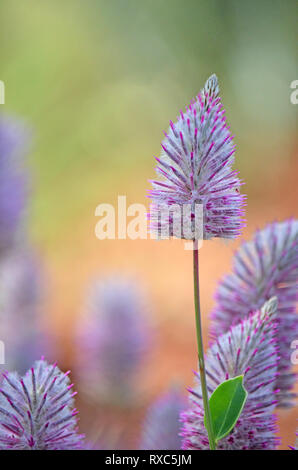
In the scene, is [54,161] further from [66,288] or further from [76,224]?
[66,288]

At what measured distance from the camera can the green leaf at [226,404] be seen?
237 millimetres

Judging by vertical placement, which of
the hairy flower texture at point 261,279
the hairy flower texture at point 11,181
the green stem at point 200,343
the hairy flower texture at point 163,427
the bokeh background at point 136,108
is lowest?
the hairy flower texture at point 163,427

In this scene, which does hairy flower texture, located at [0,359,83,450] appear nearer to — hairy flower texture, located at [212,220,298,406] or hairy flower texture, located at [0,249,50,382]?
hairy flower texture, located at [212,220,298,406]

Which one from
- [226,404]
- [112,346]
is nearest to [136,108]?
[112,346]

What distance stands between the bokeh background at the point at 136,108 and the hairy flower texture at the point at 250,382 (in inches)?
29.2

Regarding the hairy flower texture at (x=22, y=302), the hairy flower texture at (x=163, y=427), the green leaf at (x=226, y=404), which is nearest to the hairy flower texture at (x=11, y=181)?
the hairy flower texture at (x=22, y=302)

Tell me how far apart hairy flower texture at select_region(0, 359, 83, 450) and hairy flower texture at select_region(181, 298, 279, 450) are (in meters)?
0.06

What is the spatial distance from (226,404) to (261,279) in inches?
4.5

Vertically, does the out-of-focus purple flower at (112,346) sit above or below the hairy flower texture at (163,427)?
above

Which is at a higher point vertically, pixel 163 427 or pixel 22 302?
pixel 22 302

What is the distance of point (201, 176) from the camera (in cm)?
24

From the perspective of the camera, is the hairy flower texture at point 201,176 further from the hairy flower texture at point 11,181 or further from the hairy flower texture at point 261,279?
the hairy flower texture at point 11,181

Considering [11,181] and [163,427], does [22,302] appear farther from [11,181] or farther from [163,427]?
[163,427]
